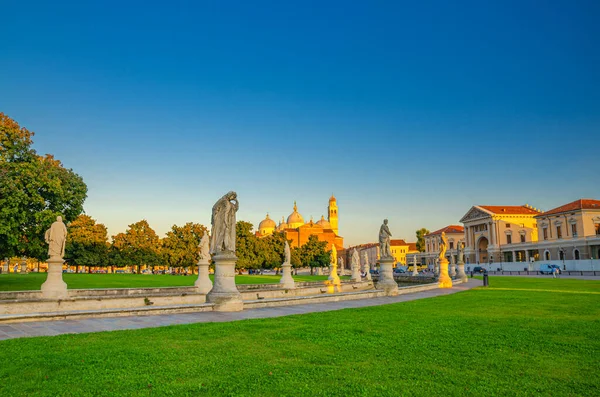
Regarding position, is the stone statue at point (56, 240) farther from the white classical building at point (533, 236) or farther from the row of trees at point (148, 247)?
the white classical building at point (533, 236)

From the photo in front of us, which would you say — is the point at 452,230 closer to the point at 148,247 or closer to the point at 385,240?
the point at 148,247

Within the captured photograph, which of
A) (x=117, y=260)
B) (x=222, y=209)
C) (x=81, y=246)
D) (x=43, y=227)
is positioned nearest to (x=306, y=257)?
(x=117, y=260)

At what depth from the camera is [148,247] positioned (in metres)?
67.1

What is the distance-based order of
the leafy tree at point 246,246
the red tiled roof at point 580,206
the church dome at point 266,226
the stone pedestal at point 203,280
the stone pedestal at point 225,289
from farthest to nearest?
the church dome at point 266,226
the red tiled roof at point 580,206
the leafy tree at point 246,246
the stone pedestal at point 203,280
the stone pedestal at point 225,289

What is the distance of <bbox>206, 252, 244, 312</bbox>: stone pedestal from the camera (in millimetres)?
13250

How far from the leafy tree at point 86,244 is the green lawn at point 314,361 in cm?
5649

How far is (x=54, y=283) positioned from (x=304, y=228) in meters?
116

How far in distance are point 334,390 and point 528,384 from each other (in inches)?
92.9

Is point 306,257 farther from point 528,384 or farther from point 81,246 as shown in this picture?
point 528,384

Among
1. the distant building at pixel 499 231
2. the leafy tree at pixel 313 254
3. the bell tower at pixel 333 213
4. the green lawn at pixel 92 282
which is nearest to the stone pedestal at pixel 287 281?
the green lawn at pixel 92 282

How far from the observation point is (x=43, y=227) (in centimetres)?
2255

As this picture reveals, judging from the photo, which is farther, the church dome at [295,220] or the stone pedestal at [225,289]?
the church dome at [295,220]

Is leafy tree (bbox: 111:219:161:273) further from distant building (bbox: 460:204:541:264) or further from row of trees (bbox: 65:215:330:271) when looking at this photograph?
distant building (bbox: 460:204:541:264)

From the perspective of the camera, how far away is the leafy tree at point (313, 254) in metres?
82.4
